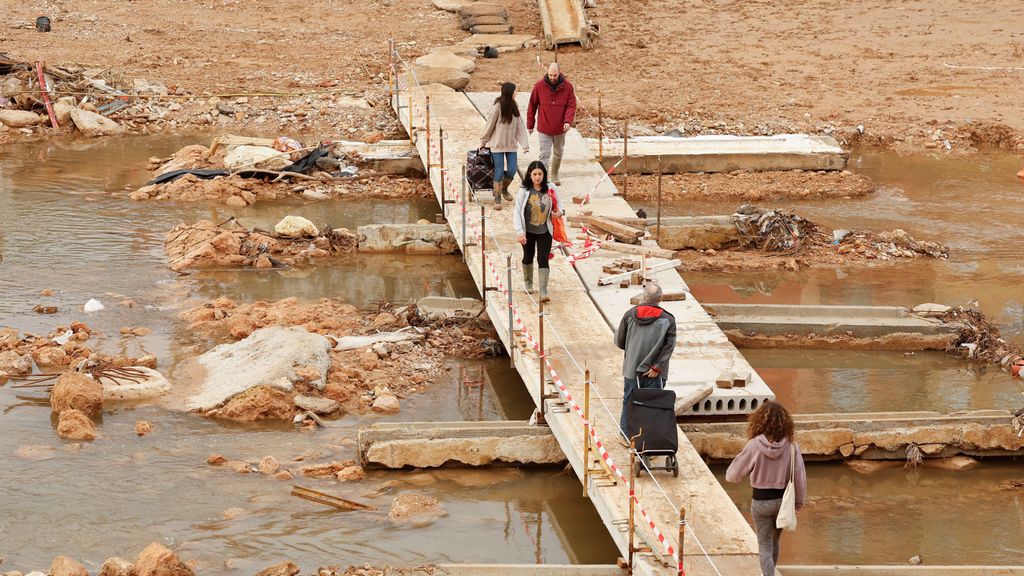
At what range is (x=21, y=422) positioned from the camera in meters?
12.8

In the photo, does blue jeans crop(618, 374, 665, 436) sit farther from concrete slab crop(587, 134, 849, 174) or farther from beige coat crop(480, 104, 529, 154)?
concrete slab crop(587, 134, 849, 174)

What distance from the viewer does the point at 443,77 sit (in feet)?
79.2

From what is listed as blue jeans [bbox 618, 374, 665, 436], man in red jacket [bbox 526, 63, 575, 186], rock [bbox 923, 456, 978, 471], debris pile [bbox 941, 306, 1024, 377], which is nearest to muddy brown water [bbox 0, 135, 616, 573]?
blue jeans [bbox 618, 374, 665, 436]

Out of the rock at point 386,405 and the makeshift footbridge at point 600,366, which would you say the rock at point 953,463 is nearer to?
the makeshift footbridge at point 600,366

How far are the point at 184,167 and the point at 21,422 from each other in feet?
28.6

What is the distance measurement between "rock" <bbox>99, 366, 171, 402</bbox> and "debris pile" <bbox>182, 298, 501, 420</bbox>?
2.83ft

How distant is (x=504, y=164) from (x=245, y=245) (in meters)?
3.76

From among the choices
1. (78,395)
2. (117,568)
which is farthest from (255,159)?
(117,568)

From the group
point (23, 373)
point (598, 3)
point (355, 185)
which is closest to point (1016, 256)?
point (355, 185)

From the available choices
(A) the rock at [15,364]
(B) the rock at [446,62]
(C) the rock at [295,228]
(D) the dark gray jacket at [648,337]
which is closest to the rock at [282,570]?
(D) the dark gray jacket at [648,337]

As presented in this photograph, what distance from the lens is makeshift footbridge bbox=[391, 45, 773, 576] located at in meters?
9.45

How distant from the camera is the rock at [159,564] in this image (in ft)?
32.1

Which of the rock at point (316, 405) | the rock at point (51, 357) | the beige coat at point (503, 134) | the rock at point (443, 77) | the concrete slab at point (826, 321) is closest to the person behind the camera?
the rock at point (316, 405)

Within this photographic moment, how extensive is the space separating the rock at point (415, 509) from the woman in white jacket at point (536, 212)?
2899 mm
